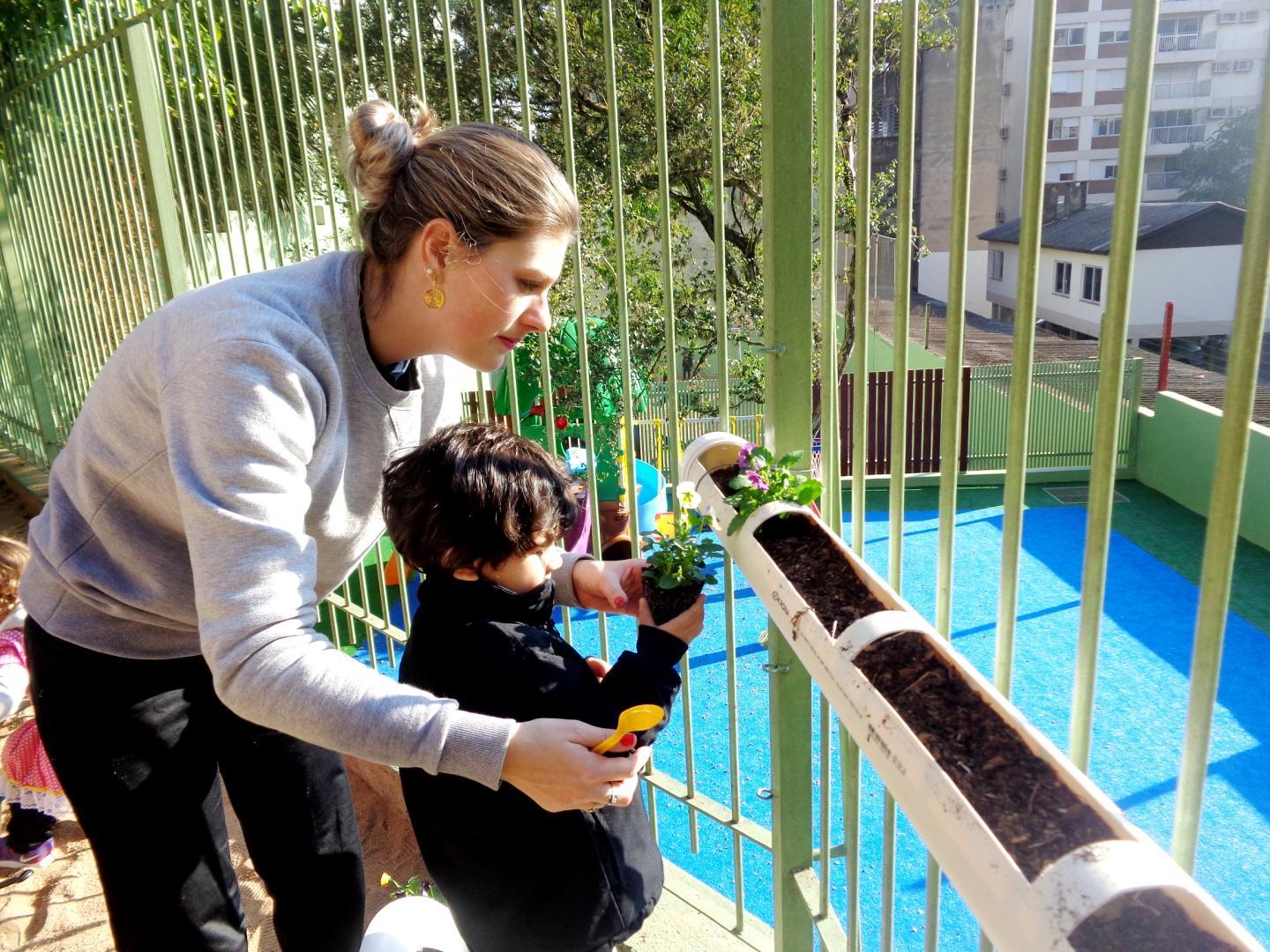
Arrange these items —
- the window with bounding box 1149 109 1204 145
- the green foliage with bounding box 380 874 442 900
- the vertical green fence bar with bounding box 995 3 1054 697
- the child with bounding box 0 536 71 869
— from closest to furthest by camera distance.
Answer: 1. the vertical green fence bar with bounding box 995 3 1054 697
2. the green foliage with bounding box 380 874 442 900
3. the child with bounding box 0 536 71 869
4. the window with bounding box 1149 109 1204 145

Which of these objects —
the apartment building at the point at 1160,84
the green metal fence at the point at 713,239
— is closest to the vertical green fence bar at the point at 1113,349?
the green metal fence at the point at 713,239

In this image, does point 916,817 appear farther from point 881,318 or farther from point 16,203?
point 881,318

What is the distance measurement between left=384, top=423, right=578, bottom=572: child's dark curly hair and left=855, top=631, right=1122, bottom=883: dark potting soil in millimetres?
601

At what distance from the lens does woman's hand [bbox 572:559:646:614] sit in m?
1.60

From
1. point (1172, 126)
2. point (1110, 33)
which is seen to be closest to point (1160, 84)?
point (1172, 126)

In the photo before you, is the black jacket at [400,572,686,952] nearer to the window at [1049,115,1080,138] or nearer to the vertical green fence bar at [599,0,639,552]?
the vertical green fence bar at [599,0,639,552]

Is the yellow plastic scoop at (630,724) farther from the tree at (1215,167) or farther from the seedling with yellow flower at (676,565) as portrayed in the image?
the tree at (1215,167)

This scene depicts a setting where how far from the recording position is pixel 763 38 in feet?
4.92

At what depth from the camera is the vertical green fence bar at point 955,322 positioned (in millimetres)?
1149

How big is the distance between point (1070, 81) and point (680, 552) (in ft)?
120

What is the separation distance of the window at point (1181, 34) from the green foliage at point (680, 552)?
3948cm

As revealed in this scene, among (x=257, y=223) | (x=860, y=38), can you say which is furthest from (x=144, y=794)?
(x=257, y=223)

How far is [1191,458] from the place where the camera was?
13273 millimetres

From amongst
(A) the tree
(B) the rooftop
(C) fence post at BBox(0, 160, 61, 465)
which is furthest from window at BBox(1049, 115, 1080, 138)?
(C) fence post at BBox(0, 160, 61, 465)
